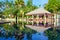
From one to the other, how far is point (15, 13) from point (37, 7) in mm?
1293

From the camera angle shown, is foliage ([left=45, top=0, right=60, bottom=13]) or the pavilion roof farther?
foliage ([left=45, top=0, right=60, bottom=13])

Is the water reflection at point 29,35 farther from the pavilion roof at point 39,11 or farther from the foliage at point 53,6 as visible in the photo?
the foliage at point 53,6

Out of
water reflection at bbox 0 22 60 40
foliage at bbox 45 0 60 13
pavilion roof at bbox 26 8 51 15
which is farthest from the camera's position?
foliage at bbox 45 0 60 13

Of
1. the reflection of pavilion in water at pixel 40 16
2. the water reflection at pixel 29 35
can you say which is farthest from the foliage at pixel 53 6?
the water reflection at pixel 29 35

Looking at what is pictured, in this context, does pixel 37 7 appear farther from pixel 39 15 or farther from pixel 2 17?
pixel 2 17

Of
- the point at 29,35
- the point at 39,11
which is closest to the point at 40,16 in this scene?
the point at 39,11

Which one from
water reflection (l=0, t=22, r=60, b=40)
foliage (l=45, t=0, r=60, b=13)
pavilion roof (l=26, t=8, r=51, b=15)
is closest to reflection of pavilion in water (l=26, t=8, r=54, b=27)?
pavilion roof (l=26, t=8, r=51, b=15)

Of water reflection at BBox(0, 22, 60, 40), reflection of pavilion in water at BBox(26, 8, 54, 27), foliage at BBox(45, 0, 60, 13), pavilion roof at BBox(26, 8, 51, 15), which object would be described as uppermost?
foliage at BBox(45, 0, 60, 13)

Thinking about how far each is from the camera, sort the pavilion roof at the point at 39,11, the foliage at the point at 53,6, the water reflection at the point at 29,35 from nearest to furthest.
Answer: the water reflection at the point at 29,35 < the pavilion roof at the point at 39,11 < the foliage at the point at 53,6

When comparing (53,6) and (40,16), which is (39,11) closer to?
(40,16)

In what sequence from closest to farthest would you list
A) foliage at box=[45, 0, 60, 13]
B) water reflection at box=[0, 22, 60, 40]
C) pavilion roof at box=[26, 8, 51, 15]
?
water reflection at box=[0, 22, 60, 40] < pavilion roof at box=[26, 8, 51, 15] < foliage at box=[45, 0, 60, 13]

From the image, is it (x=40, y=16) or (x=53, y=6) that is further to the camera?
(x=40, y=16)

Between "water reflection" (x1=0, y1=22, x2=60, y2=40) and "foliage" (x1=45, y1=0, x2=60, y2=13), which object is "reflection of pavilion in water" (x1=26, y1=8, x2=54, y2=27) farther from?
"water reflection" (x1=0, y1=22, x2=60, y2=40)

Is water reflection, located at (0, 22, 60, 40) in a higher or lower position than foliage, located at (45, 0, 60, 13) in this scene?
lower
